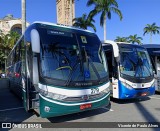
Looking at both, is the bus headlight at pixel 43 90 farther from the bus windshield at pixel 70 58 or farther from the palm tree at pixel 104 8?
the palm tree at pixel 104 8

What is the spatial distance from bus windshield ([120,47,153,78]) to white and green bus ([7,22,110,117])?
83.6 inches

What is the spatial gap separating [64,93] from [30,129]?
4.64ft

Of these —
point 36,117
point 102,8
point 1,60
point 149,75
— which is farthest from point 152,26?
point 36,117

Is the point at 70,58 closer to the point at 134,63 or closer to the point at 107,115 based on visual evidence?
the point at 107,115

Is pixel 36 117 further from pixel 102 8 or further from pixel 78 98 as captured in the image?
pixel 102 8

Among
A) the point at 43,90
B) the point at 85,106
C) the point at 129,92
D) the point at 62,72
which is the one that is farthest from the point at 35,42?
the point at 129,92

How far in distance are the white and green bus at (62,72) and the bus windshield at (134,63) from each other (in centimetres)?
212

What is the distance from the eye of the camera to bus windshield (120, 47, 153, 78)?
10227 millimetres

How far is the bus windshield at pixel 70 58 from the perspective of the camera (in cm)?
715

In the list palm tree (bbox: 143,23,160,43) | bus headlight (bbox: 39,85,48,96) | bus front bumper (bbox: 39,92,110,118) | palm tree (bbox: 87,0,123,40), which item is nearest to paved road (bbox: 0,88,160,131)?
bus front bumper (bbox: 39,92,110,118)

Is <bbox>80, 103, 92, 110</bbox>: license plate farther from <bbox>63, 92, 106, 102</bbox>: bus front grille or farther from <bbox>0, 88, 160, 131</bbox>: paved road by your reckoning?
<bbox>0, 88, 160, 131</bbox>: paved road

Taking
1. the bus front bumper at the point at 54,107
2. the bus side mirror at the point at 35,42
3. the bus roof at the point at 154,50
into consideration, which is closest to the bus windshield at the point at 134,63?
the bus roof at the point at 154,50

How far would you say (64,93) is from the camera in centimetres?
700

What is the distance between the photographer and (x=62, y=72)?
7.16m
